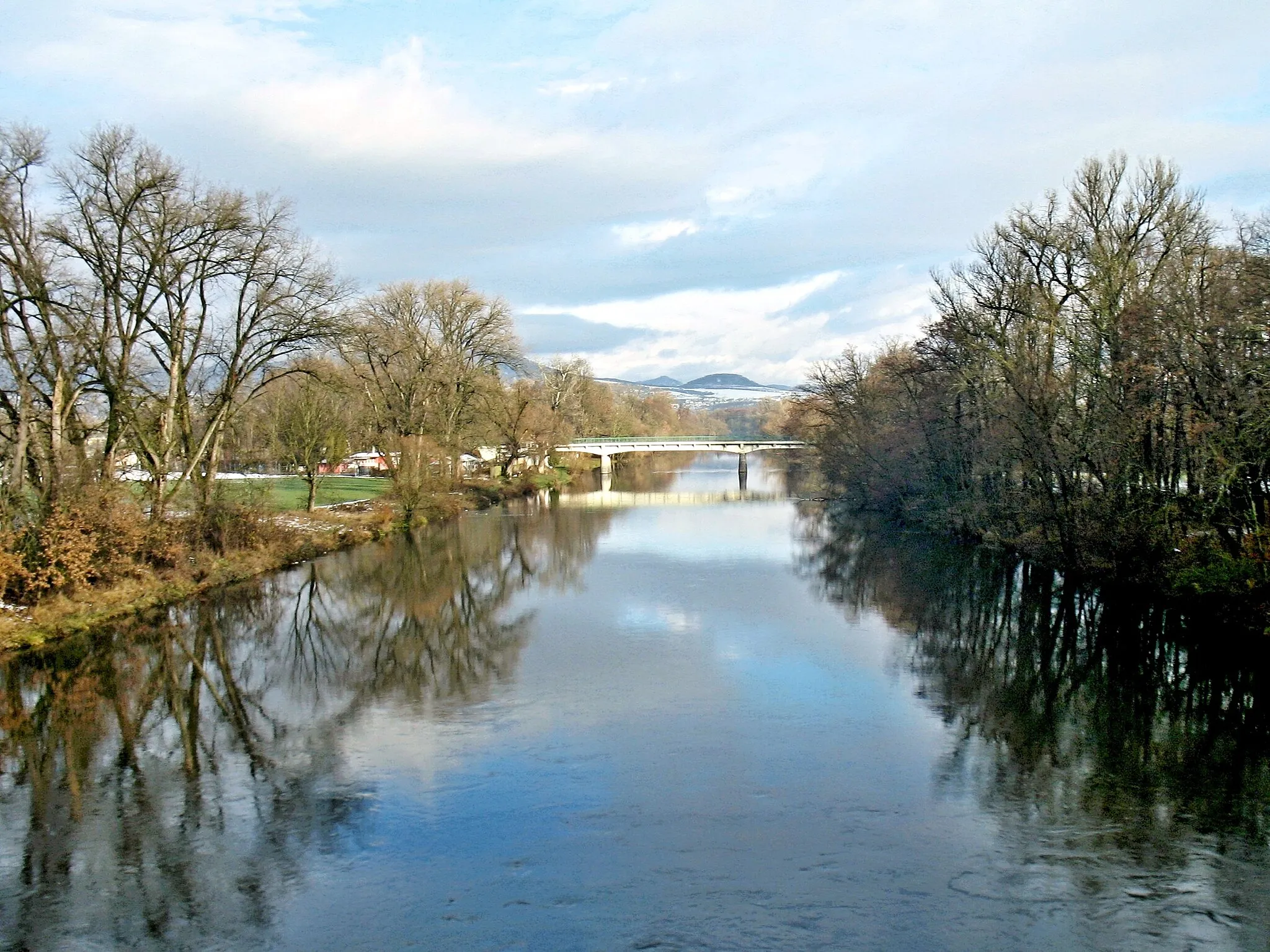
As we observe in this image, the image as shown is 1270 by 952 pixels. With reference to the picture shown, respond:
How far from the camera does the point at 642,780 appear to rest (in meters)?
11.0

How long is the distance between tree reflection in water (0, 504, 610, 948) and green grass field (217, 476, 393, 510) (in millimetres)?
4542

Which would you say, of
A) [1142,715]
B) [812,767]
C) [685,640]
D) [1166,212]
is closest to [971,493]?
[1166,212]

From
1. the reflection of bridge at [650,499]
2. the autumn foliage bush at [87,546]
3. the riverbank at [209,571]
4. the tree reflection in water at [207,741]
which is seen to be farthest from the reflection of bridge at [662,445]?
the autumn foliage bush at [87,546]

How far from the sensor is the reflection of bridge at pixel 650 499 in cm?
5547

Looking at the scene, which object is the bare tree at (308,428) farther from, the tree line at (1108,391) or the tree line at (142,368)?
the tree line at (1108,391)

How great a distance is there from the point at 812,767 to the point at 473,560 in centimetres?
2059

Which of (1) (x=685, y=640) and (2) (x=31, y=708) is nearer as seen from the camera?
(2) (x=31, y=708)

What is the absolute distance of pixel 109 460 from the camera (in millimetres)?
22312

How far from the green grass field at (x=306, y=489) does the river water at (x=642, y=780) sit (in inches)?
305

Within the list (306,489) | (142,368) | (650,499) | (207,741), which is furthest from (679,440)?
(207,741)

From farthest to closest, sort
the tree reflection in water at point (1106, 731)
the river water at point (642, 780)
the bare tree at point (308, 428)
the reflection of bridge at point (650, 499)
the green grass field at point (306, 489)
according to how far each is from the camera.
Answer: the reflection of bridge at point (650, 499)
the bare tree at point (308, 428)
the green grass field at point (306, 489)
the tree reflection in water at point (1106, 731)
the river water at point (642, 780)

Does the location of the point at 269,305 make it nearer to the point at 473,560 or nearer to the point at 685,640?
the point at 473,560

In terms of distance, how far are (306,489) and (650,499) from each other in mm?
18635

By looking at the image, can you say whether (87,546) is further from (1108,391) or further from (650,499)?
(650,499)
